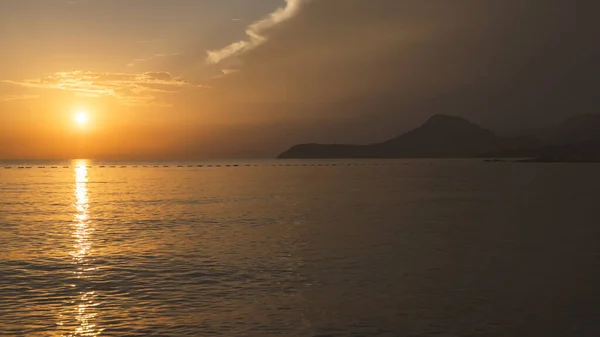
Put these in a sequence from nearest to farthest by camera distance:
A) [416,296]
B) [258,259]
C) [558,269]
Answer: [416,296]
[558,269]
[258,259]

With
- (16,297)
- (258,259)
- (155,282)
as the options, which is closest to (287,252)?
(258,259)

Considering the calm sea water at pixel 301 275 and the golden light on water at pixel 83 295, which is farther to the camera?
the calm sea water at pixel 301 275

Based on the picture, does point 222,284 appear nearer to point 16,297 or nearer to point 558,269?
point 16,297

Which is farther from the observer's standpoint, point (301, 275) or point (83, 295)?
point (301, 275)

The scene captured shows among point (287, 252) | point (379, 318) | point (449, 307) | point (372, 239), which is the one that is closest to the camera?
point (379, 318)

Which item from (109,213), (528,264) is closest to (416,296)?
(528,264)

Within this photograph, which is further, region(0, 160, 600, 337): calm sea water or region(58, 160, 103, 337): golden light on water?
region(0, 160, 600, 337): calm sea water

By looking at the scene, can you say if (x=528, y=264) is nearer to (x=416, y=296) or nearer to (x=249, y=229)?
(x=416, y=296)

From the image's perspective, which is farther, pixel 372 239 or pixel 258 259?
pixel 372 239

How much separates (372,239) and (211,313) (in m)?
22.8

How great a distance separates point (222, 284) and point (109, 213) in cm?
4197

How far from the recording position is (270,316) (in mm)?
21422

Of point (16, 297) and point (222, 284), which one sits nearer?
point (16, 297)

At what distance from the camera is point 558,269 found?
101ft
